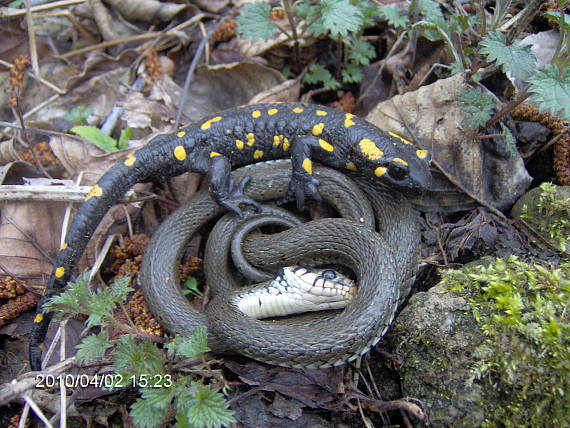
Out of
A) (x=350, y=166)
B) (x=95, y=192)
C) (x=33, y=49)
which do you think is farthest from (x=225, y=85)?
(x=33, y=49)

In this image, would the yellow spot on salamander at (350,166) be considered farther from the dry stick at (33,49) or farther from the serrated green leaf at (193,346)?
the dry stick at (33,49)

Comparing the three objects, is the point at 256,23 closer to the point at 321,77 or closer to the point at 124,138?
the point at 321,77

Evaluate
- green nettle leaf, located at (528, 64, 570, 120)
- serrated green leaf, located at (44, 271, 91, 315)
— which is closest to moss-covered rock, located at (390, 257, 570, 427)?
green nettle leaf, located at (528, 64, 570, 120)

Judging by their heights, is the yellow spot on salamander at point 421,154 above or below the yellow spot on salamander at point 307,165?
above

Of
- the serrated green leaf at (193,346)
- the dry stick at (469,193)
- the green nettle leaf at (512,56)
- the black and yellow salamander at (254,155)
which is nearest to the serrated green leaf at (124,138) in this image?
the black and yellow salamander at (254,155)

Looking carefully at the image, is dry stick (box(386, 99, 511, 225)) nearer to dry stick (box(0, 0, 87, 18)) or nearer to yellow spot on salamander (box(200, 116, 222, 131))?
yellow spot on salamander (box(200, 116, 222, 131))
